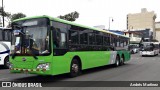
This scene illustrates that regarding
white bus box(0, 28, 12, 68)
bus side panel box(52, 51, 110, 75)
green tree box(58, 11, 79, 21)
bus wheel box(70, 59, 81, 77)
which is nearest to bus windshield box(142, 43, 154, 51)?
green tree box(58, 11, 79, 21)

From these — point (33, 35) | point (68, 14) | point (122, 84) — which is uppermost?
point (68, 14)

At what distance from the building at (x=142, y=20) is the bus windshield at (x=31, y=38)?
142m

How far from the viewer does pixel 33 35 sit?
1155cm

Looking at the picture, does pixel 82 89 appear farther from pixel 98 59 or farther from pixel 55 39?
pixel 98 59

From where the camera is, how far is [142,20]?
155m

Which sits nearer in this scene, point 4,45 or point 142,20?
point 4,45

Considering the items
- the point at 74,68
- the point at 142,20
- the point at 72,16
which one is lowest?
the point at 74,68

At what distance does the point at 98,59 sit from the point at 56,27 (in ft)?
18.2

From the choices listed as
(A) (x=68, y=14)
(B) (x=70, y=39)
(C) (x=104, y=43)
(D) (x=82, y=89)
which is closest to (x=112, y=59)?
(C) (x=104, y=43)

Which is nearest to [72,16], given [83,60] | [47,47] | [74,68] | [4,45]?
[4,45]

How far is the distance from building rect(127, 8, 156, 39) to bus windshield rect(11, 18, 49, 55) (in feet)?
467

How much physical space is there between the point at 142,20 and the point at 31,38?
491 ft

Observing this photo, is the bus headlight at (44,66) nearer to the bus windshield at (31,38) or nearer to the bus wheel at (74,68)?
the bus windshield at (31,38)

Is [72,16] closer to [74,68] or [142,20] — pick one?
[74,68]
